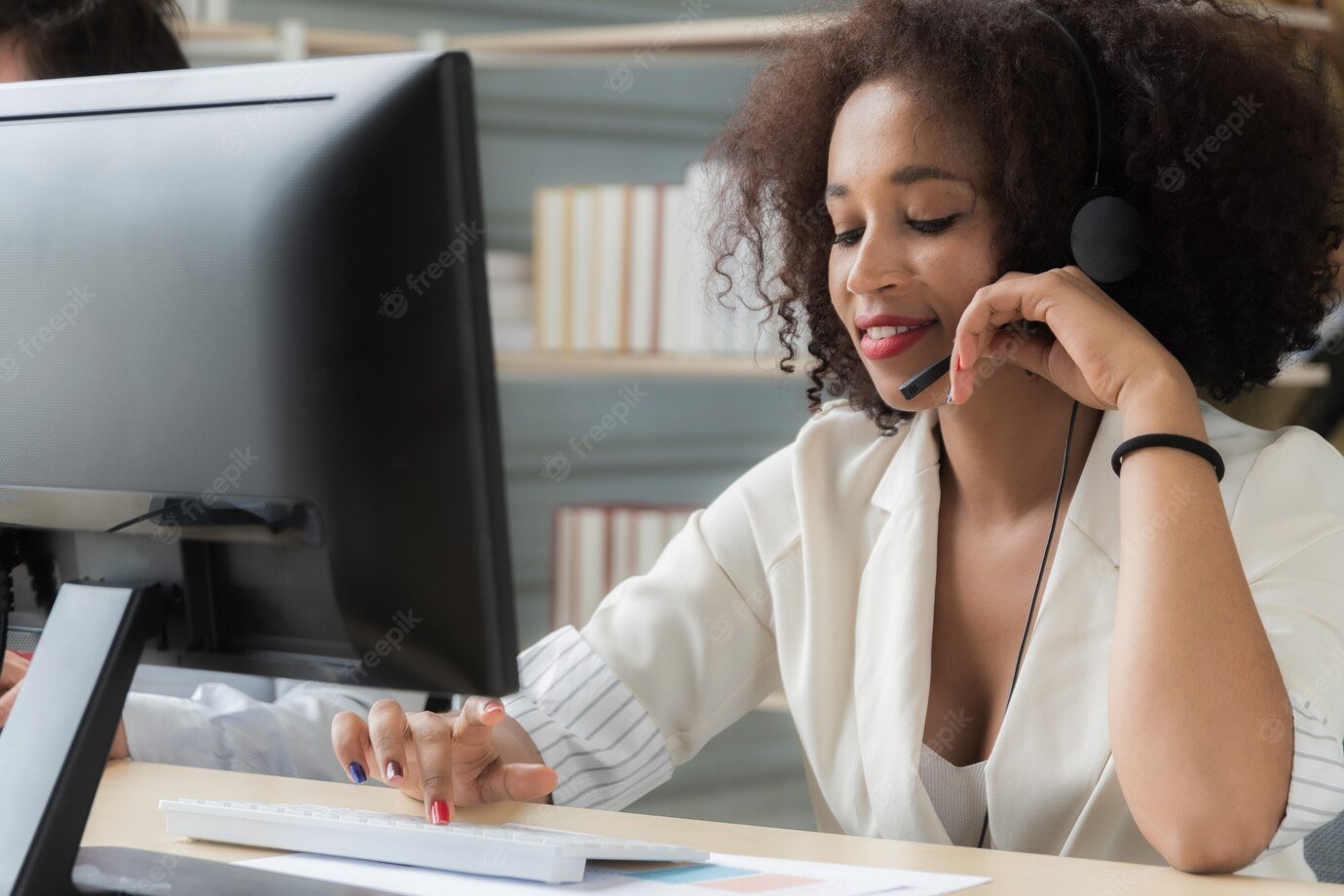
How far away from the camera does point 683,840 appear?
2.86 feet

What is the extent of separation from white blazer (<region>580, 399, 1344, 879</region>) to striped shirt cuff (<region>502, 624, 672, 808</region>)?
0.07 feet

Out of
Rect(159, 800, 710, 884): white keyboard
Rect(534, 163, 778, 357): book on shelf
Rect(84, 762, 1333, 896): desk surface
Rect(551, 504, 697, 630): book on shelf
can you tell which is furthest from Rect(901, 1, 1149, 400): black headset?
Rect(551, 504, 697, 630): book on shelf

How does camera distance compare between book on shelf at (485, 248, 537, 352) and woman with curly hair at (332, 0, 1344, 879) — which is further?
book on shelf at (485, 248, 537, 352)

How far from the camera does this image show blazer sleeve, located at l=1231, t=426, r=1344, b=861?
0.93m

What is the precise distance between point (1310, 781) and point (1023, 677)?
0.81ft

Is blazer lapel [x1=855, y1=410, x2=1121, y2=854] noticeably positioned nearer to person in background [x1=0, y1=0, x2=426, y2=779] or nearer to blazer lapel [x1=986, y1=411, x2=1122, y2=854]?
blazer lapel [x1=986, y1=411, x2=1122, y2=854]

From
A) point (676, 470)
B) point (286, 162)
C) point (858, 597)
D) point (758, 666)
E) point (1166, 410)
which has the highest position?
point (286, 162)

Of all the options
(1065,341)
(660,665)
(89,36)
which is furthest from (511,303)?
(1065,341)

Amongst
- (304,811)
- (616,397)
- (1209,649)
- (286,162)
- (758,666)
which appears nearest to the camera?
(286,162)

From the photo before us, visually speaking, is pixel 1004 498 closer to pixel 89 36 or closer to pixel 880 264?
pixel 880 264

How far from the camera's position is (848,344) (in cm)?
149

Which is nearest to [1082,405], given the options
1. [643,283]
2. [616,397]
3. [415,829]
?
[415,829]

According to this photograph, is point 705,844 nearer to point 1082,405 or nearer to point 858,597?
point 858,597

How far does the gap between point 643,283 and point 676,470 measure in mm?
794
